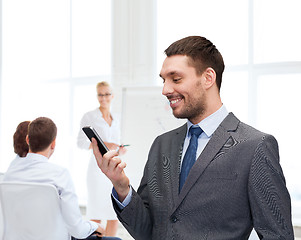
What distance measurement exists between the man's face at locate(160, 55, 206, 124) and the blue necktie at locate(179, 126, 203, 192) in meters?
0.07

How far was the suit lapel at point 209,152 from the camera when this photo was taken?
4.21 feet

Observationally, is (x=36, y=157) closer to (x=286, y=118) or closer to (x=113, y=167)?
(x=113, y=167)

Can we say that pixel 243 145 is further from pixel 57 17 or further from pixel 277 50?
pixel 57 17

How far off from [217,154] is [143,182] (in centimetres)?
33

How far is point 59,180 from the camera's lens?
2307mm

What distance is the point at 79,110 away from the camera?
211 inches

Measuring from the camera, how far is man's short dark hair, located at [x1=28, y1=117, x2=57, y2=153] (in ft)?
8.37

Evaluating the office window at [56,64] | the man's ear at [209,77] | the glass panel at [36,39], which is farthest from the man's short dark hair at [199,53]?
the glass panel at [36,39]

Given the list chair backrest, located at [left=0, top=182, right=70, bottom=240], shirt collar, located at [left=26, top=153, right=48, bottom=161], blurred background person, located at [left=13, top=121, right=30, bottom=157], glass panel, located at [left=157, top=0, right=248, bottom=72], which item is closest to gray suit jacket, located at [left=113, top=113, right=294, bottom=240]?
chair backrest, located at [left=0, top=182, right=70, bottom=240]

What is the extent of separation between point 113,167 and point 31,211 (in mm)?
1097

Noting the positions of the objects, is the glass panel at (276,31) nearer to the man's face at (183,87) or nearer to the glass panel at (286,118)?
the glass panel at (286,118)

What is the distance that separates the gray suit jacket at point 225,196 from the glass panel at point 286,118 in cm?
274

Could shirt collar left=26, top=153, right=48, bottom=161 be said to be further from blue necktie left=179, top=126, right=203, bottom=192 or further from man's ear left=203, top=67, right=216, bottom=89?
man's ear left=203, top=67, right=216, bottom=89

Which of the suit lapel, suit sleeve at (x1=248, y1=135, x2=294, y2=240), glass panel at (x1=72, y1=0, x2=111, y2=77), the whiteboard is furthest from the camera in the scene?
glass panel at (x1=72, y1=0, x2=111, y2=77)
